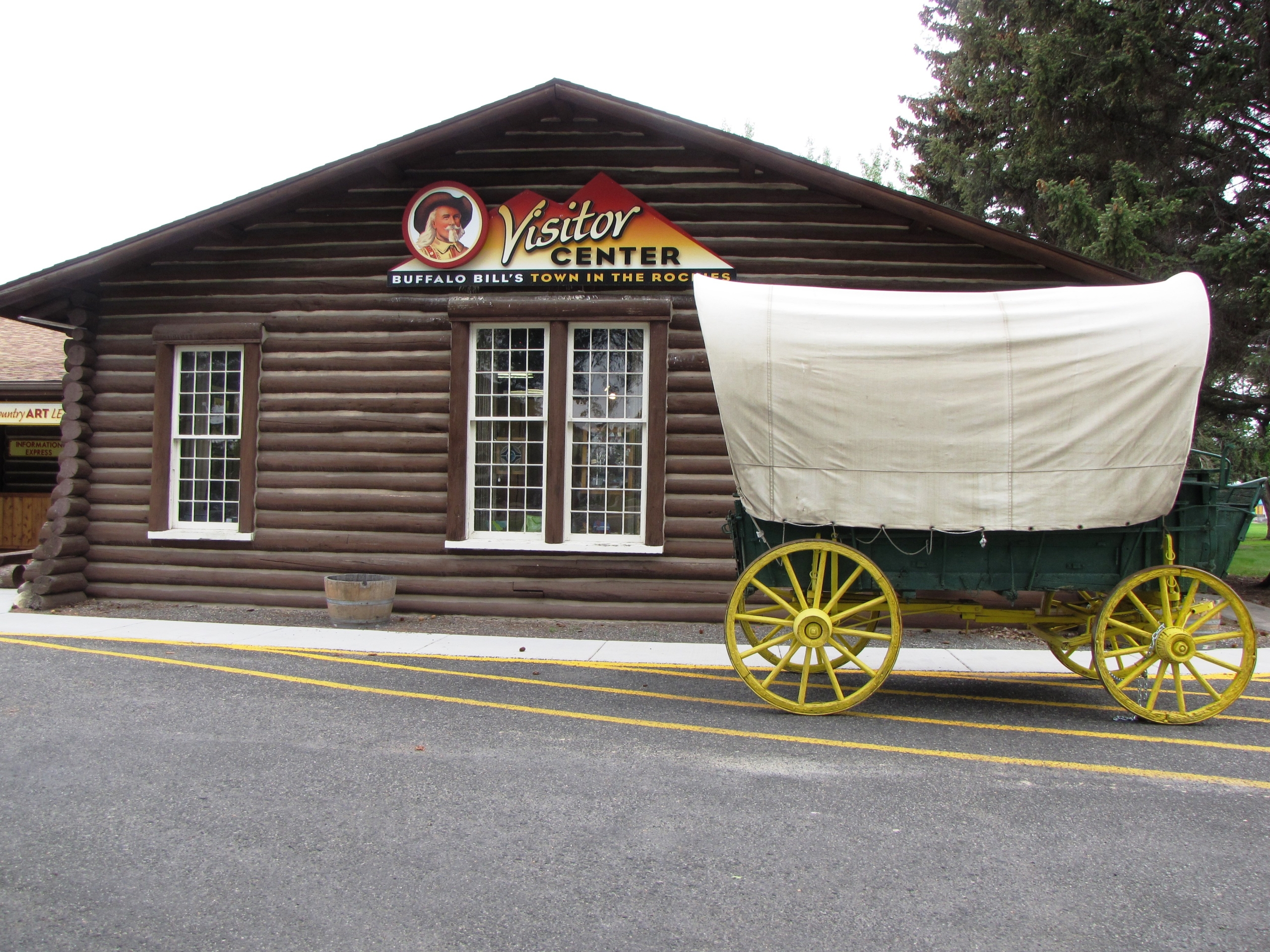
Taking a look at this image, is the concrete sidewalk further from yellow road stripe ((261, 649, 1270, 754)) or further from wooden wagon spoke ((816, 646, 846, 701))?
wooden wagon spoke ((816, 646, 846, 701))

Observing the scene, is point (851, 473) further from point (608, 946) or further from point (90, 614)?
point (90, 614)

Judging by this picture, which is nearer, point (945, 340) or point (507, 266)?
point (945, 340)

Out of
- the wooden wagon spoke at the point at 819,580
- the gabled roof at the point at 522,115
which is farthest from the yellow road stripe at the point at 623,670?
the gabled roof at the point at 522,115

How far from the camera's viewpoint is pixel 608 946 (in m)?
2.92

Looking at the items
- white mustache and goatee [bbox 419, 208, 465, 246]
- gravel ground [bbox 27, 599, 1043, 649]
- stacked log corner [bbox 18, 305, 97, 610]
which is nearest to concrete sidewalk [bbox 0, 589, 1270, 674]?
gravel ground [bbox 27, 599, 1043, 649]

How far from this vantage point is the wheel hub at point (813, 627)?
19.3ft

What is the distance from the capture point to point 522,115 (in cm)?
995

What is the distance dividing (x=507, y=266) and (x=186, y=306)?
13.0 ft

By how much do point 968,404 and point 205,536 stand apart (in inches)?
334

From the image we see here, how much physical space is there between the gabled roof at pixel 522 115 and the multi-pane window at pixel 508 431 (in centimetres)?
227

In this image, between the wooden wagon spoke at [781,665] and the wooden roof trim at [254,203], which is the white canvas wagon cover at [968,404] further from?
the wooden roof trim at [254,203]

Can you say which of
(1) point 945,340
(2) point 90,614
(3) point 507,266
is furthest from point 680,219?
(2) point 90,614

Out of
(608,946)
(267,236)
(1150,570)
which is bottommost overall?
(608,946)

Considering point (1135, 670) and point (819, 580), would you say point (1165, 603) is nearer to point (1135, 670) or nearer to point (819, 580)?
point (1135, 670)
